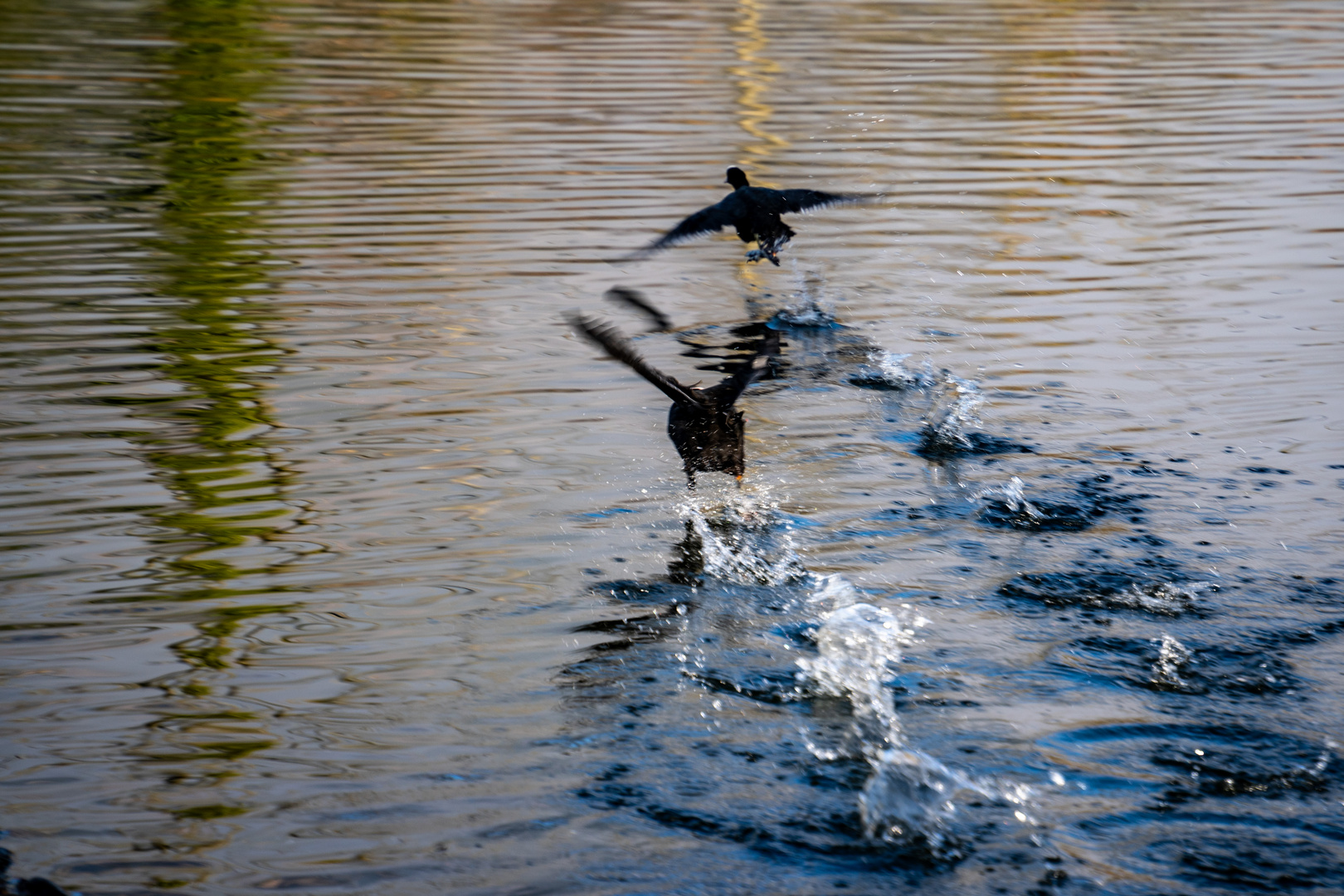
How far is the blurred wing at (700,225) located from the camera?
7.50m

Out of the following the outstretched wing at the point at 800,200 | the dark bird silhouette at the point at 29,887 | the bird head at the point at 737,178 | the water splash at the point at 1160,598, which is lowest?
the dark bird silhouette at the point at 29,887

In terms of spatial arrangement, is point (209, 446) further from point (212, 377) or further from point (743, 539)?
point (743, 539)

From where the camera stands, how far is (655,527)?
5898 mm

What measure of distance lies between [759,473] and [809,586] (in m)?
1.24

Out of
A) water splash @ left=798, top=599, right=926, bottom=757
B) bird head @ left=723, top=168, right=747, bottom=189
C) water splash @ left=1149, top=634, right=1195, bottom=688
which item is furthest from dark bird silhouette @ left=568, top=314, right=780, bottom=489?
bird head @ left=723, top=168, right=747, bottom=189

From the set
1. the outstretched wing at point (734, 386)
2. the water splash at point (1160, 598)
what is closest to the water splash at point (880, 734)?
the water splash at point (1160, 598)

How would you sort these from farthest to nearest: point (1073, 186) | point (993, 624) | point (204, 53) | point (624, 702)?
1. point (204, 53)
2. point (1073, 186)
3. point (993, 624)
4. point (624, 702)

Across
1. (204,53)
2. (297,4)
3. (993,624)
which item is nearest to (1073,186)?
(993,624)

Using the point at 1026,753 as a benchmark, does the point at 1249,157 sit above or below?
above

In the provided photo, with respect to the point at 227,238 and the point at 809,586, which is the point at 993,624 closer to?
the point at 809,586

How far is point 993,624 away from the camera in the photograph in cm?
488

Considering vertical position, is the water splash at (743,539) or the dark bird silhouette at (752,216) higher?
the dark bird silhouette at (752,216)

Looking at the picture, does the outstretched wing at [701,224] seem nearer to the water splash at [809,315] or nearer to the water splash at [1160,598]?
the water splash at [809,315]

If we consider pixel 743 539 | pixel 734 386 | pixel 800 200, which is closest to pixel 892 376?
pixel 800 200
